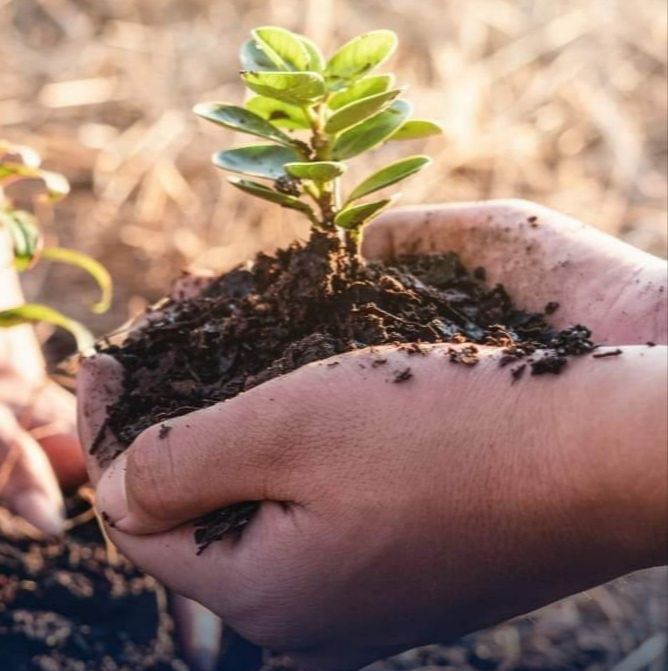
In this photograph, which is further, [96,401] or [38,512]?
[38,512]

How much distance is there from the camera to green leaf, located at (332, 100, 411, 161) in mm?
1019

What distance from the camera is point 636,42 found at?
288cm

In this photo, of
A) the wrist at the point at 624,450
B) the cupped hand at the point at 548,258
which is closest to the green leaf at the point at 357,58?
the cupped hand at the point at 548,258

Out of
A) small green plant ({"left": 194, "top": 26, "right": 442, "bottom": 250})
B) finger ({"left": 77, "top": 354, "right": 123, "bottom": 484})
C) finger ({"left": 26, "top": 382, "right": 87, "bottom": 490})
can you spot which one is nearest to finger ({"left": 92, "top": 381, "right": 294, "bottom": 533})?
finger ({"left": 77, "top": 354, "right": 123, "bottom": 484})

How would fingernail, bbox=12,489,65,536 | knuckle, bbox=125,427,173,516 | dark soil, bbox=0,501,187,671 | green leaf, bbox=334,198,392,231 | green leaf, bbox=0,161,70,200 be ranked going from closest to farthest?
knuckle, bbox=125,427,173,516, green leaf, bbox=334,198,392,231, green leaf, bbox=0,161,70,200, dark soil, bbox=0,501,187,671, fingernail, bbox=12,489,65,536

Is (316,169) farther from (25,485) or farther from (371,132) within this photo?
(25,485)

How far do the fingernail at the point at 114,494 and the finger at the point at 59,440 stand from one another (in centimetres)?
55

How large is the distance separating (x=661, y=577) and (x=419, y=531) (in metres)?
0.90

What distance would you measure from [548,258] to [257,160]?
1.14 feet

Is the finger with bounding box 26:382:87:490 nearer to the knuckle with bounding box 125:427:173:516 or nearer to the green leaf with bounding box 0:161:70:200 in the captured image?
the green leaf with bounding box 0:161:70:200

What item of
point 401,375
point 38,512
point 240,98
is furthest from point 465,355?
point 240,98

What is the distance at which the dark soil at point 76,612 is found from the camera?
4.28 feet

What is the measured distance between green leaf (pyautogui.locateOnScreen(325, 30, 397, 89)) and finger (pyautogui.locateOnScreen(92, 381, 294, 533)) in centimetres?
33

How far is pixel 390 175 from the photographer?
1.03m
